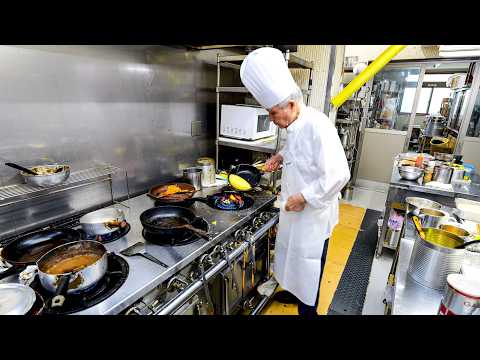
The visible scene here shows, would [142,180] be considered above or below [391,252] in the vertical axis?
above

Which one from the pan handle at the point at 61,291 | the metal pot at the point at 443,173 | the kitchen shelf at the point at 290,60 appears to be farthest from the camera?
the metal pot at the point at 443,173

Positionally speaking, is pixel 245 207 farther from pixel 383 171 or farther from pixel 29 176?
pixel 383 171

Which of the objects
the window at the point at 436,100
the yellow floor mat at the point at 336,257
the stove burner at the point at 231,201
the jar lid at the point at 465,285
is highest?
the window at the point at 436,100

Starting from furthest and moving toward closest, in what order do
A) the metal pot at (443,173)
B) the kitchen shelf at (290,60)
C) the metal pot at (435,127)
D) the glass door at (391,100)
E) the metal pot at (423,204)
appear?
the metal pot at (435,127) → the glass door at (391,100) → the metal pot at (443,173) → the kitchen shelf at (290,60) → the metal pot at (423,204)

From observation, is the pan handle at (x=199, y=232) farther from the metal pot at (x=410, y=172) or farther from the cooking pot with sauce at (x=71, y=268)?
the metal pot at (x=410, y=172)

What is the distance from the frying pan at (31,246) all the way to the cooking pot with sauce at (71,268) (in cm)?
11

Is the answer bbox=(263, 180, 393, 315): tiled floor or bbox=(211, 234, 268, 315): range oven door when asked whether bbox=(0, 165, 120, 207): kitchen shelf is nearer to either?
bbox=(211, 234, 268, 315): range oven door

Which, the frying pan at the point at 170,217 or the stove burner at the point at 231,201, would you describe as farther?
the stove burner at the point at 231,201

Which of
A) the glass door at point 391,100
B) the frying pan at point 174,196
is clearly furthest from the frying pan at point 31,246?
the glass door at point 391,100

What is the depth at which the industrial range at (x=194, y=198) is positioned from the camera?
104 cm

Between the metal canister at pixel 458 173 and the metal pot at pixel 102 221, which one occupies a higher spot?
the metal canister at pixel 458 173

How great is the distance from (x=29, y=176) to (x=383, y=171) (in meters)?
5.58

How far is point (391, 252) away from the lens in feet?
9.53
